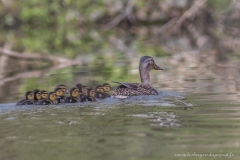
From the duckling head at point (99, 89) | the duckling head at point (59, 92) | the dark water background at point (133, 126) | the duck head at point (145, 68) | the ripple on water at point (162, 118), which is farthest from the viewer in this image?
the duck head at point (145, 68)

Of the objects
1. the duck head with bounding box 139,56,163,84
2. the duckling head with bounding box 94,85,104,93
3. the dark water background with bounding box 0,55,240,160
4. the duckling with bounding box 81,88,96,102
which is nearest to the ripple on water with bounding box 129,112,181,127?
the dark water background with bounding box 0,55,240,160

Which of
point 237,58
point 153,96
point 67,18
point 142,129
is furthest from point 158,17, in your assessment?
point 142,129

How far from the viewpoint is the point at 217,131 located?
6.50 m

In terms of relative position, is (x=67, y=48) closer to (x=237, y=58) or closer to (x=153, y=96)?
(x=237, y=58)

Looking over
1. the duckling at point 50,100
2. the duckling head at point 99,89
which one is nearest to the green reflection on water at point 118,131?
the duckling at point 50,100

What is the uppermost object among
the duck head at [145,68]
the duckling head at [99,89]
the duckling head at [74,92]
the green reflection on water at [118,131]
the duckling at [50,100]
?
the duck head at [145,68]

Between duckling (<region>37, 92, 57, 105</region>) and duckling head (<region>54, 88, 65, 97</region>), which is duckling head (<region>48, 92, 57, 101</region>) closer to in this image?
duckling (<region>37, 92, 57, 105</region>)

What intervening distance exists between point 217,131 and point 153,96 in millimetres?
2807

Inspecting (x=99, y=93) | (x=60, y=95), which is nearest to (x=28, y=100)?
(x=60, y=95)

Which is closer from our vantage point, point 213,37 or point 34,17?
point 213,37

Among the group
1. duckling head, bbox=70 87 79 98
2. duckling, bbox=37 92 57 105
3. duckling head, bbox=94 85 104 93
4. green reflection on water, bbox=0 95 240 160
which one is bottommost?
green reflection on water, bbox=0 95 240 160

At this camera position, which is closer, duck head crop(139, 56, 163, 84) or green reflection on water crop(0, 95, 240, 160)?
green reflection on water crop(0, 95, 240, 160)

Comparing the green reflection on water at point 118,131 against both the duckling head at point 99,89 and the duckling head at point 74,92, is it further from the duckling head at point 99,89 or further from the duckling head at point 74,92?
the duckling head at point 99,89

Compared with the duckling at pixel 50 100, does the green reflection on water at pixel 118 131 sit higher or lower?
lower
